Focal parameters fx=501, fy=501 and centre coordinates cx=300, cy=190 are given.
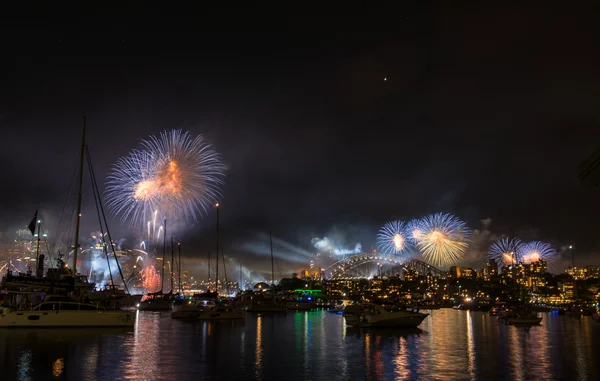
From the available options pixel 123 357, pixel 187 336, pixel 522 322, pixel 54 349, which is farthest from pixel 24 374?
pixel 522 322

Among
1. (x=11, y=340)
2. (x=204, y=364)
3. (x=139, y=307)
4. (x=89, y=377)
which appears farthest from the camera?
(x=139, y=307)

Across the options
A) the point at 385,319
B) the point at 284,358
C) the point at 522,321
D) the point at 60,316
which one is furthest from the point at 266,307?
the point at 284,358

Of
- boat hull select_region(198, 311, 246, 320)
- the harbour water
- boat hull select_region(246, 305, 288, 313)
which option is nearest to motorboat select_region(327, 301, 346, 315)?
boat hull select_region(246, 305, 288, 313)

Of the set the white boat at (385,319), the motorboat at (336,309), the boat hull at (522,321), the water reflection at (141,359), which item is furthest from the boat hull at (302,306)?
the water reflection at (141,359)

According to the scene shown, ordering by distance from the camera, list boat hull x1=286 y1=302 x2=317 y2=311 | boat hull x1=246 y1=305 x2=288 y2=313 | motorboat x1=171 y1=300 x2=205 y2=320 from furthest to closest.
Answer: boat hull x1=286 y1=302 x2=317 y2=311 → boat hull x1=246 y1=305 x2=288 y2=313 → motorboat x1=171 y1=300 x2=205 y2=320

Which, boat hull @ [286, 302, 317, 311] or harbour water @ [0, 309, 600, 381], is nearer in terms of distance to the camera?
harbour water @ [0, 309, 600, 381]

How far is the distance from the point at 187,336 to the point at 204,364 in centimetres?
1420

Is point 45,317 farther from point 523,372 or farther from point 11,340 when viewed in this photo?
point 523,372

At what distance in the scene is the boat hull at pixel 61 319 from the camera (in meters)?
34.8

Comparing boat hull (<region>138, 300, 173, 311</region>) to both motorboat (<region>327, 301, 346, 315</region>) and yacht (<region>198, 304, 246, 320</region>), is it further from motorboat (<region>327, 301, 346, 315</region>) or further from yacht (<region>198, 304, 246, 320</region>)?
yacht (<region>198, 304, 246, 320</region>)

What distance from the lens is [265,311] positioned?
82000mm

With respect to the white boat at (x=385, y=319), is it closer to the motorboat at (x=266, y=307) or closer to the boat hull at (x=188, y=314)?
the boat hull at (x=188, y=314)

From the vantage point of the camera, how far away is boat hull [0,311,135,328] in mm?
34781

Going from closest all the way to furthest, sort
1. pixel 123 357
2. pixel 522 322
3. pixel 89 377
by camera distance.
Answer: pixel 89 377 → pixel 123 357 → pixel 522 322
